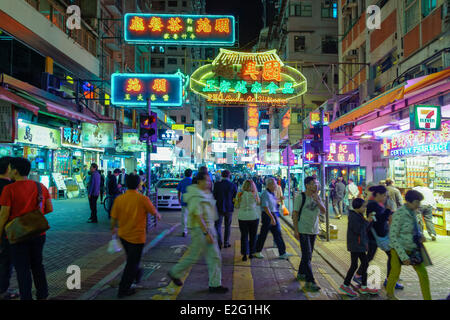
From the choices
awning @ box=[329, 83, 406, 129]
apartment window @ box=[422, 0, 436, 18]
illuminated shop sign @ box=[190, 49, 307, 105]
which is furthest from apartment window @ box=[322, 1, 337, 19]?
awning @ box=[329, 83, 406, 129]

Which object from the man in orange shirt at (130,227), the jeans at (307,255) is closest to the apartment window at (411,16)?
the jeans at (307,255)

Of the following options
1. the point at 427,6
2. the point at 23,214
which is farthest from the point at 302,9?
the point at 23,214

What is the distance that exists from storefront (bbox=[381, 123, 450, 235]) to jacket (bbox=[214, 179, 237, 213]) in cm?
592

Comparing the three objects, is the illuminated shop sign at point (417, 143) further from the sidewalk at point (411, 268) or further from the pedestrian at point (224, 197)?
the pedestrian at point (224, 197)

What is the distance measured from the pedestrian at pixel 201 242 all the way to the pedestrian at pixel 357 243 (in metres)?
1.94

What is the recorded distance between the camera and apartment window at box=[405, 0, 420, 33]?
14.0 m

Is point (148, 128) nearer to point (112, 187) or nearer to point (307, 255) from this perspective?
point (112, 187)

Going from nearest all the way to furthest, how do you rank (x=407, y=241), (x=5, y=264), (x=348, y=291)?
(x=407, y=241) < (x=5, y=264) < (x=348, y=291)

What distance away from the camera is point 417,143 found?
12000 millimetres

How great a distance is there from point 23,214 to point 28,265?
2.22 ft

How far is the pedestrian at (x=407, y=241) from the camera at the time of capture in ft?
15.3

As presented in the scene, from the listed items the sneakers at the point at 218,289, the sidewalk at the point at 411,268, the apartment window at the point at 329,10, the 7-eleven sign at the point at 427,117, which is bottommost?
the sidewalk at the point at 411,268
